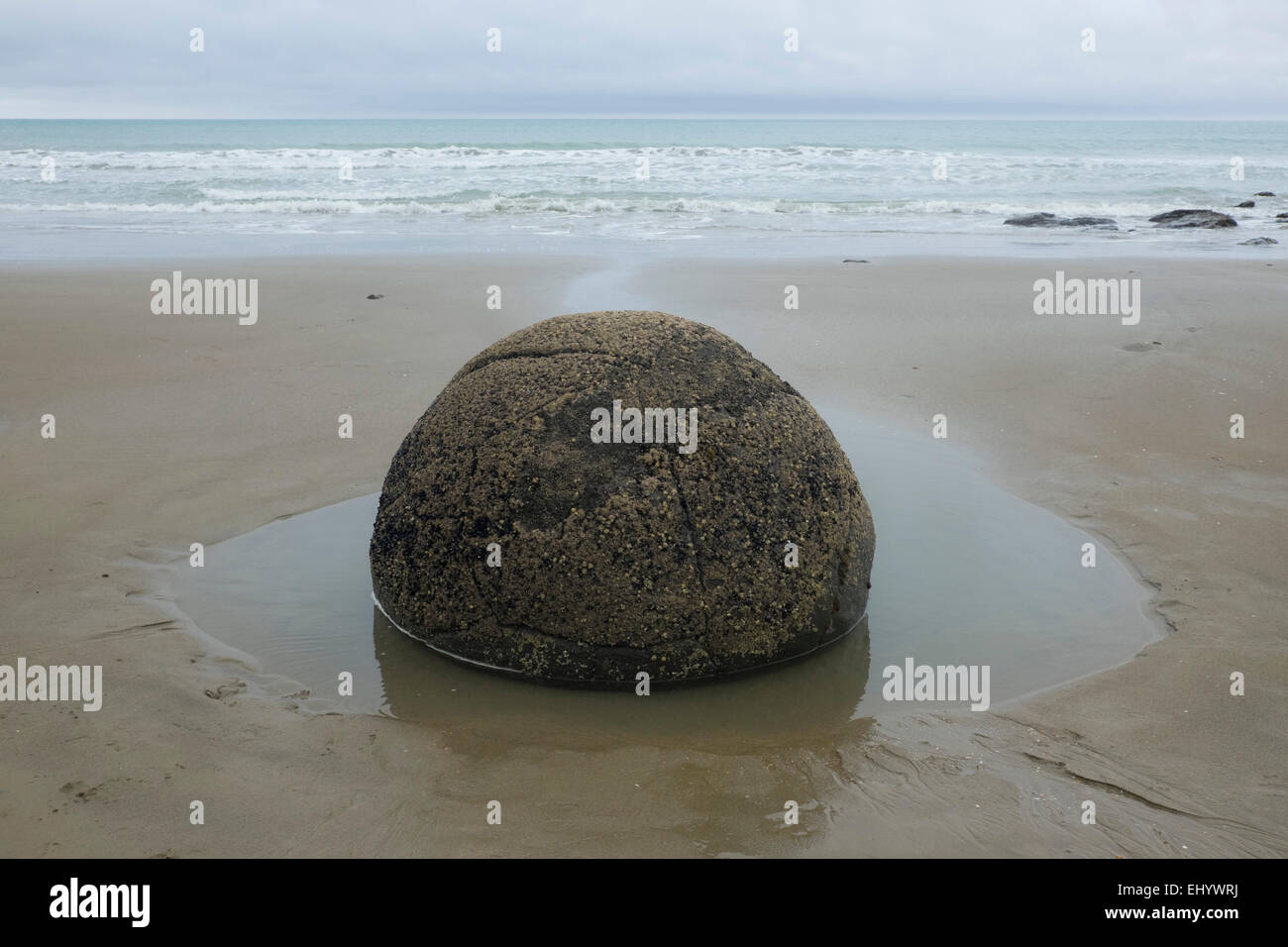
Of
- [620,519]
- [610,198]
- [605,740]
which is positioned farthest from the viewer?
[610,198]

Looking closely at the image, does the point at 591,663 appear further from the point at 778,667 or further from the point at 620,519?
the point at 778,667

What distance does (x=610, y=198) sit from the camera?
920 inches

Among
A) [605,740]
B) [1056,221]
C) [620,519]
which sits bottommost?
[605,740]

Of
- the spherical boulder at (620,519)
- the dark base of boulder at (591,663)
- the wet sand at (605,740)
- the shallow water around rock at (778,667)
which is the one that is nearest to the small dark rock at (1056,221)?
the wet sand at (605,740)

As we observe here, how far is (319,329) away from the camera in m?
9.41

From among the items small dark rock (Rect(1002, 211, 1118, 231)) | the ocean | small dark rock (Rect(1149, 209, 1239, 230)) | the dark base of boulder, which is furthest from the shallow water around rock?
small dark rock (Rect(1149, 209, 1239, 230))

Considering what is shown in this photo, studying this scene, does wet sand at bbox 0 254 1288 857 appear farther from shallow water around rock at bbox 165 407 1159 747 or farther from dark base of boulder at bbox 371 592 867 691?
dark base of boulder at bbox 371 592 867 691

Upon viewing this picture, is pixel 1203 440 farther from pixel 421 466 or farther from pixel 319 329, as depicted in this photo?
pixel 319 329

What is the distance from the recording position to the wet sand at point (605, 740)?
Answer: 2.95 meters

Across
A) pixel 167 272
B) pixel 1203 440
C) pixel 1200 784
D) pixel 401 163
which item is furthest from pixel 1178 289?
pixel 401 163

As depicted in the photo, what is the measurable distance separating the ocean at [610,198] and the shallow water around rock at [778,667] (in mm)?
10695

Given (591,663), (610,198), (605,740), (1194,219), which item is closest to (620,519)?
(591,663)

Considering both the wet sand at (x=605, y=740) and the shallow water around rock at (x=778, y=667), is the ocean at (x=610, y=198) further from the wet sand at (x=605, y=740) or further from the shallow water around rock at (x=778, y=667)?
the shallow water around rock at (x=778, y=667)

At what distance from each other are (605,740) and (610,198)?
2113 cm
